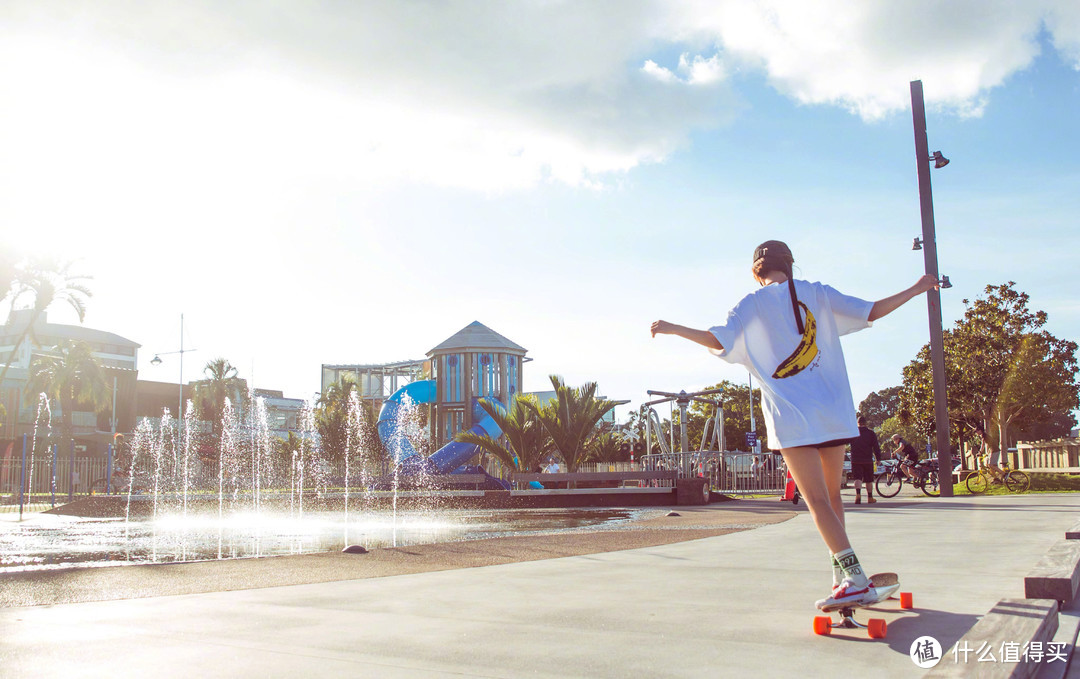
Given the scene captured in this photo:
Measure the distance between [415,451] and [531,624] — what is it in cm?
3934

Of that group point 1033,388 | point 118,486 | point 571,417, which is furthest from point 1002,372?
point 118,486

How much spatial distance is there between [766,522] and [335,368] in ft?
231

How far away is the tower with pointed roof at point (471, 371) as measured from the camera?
44938 millimetres

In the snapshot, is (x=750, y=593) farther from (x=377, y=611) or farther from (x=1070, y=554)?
(x=377, y=611)

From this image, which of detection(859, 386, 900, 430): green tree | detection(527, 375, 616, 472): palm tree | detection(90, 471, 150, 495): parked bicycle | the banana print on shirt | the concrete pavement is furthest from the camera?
detection(859, 386, 900, 430): green tree

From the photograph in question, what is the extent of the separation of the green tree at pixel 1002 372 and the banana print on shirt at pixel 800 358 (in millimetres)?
22479

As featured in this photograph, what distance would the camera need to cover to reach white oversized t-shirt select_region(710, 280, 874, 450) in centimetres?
359

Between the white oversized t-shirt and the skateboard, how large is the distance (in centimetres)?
71

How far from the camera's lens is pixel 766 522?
10.5 meters

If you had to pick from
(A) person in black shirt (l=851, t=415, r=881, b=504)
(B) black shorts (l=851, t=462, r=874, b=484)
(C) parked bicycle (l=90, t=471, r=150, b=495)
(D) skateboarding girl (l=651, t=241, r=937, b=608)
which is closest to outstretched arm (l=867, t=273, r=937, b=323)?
(D) skateboarding girl (l=651, t=241, r=937, b=608)

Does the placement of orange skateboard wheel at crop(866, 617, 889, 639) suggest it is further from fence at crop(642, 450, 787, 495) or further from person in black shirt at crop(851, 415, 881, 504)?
fence at crop(642, 450, 787, 495)

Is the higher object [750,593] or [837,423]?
[837,423]

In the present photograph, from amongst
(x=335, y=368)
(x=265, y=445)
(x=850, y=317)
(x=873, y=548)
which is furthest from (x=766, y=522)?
(x=335, y=368)

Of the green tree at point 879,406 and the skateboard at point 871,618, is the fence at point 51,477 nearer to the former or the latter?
the skateboard at point 871,618
